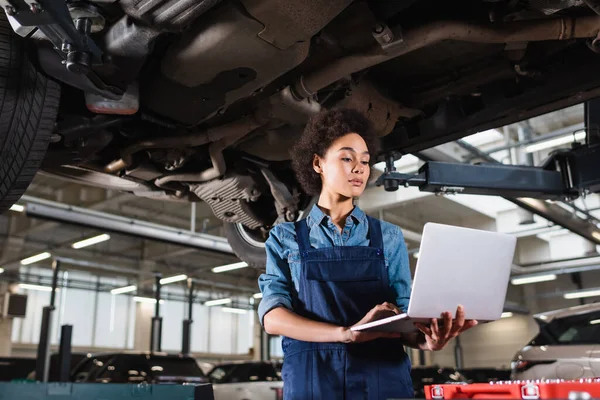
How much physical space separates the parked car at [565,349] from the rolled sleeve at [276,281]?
3970 mm

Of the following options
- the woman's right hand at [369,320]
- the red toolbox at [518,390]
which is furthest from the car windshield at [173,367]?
the red toolbox at [518,390]

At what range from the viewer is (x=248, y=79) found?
2.44 metres

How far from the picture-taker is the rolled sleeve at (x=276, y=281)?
54.3 inches

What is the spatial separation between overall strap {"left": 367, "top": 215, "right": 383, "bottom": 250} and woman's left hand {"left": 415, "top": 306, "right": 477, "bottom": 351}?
0.27 metres

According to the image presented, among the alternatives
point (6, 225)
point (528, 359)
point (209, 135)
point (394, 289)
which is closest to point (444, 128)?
point (209, 135)

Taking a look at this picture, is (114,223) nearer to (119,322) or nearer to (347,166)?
(347,166)

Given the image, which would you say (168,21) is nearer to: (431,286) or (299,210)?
(431,286)

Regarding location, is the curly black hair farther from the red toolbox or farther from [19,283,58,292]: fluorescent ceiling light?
[19,283,58,292]: fluorescent ceiling light

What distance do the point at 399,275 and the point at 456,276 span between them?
1.02ft

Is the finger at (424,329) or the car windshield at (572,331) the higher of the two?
the car windshield at (572,331)

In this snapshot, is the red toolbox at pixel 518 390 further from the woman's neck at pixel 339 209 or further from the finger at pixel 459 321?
the woman's neck at pixel 339 209

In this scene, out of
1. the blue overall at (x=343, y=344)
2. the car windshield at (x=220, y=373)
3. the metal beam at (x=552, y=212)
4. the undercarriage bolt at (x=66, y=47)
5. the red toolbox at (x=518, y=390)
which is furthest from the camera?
the car windshield at (x=220, y=373)

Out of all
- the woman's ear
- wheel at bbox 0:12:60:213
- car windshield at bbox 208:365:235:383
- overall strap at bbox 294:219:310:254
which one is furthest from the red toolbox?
car windshield at bbox 208:365:235:383

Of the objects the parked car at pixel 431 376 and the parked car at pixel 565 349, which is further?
the parked car at pixel 431 376
